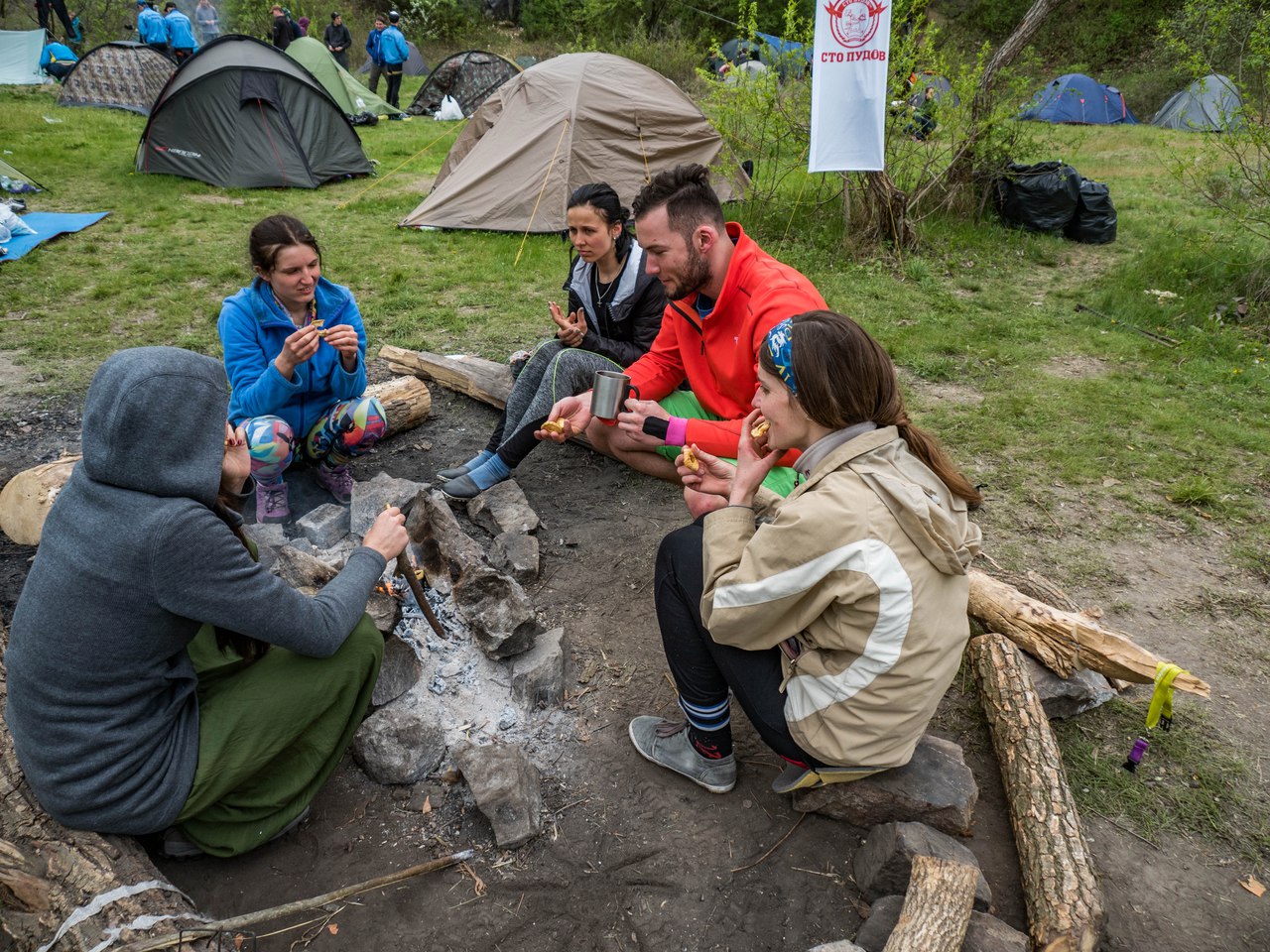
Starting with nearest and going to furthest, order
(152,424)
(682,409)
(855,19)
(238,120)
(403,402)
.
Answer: (152,424)
(682,409)
(403,402)
(855,19)
(238,120)

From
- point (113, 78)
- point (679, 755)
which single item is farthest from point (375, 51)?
point (679, 755)

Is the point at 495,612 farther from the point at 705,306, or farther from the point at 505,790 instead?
the point at 705,306

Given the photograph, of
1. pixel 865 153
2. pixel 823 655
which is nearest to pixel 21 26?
pixel 865 153

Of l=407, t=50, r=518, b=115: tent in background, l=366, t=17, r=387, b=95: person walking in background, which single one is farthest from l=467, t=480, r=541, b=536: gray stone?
l=366, t=17, r=387, b=95: person walking in background

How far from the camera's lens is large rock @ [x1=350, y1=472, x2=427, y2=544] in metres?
3.44

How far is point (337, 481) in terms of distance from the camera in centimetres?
393

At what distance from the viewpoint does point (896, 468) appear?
78.0 inches

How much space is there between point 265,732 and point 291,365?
1.83 meters

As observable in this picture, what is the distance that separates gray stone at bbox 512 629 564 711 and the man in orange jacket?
1.07m

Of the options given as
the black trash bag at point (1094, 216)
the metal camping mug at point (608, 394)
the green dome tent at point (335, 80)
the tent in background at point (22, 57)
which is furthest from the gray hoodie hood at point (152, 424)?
the tent in background at point (22, 57)

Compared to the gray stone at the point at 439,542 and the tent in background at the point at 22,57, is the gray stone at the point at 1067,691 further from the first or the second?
the tent in background at the point at 22,57

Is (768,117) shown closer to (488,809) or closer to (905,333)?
(905,333)

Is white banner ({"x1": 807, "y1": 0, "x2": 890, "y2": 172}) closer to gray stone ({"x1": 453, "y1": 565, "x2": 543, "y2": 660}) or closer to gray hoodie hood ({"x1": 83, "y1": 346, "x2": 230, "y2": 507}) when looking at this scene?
gray stone ({"x1": 453, "y1": 565, "x2": 543, "y2": 660})

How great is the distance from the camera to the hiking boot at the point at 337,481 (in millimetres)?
3922
